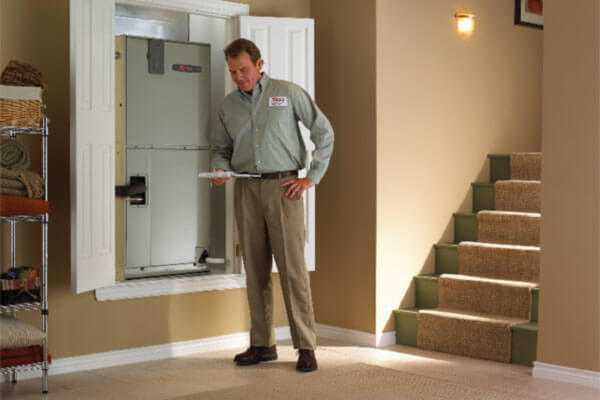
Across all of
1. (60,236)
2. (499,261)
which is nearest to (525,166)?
(499,261)

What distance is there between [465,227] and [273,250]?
1.70 meters

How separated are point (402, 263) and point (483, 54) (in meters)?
1.66

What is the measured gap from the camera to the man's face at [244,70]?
156 inches

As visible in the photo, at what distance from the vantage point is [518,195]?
5.18m

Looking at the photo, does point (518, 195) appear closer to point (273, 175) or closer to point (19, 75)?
point (273, 175)

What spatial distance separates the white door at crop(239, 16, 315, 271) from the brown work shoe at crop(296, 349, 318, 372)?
785 millimetres

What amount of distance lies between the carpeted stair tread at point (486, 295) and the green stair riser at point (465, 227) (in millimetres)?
439

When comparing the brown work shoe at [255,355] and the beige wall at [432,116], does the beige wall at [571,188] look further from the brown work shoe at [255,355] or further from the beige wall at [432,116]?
the brown work shoe at [255,355]

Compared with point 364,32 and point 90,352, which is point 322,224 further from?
point 90,352

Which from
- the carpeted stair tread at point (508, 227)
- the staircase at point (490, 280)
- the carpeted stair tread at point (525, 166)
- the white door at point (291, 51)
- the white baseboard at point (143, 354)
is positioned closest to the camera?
the white baseboard at point (143, 354)

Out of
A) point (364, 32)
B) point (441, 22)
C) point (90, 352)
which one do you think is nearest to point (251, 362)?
point (90, 352)

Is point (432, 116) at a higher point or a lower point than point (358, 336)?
higher

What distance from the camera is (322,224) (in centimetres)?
504

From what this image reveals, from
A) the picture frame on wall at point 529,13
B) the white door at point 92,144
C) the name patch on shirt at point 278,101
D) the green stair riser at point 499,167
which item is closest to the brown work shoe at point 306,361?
the white door at point 92,144
